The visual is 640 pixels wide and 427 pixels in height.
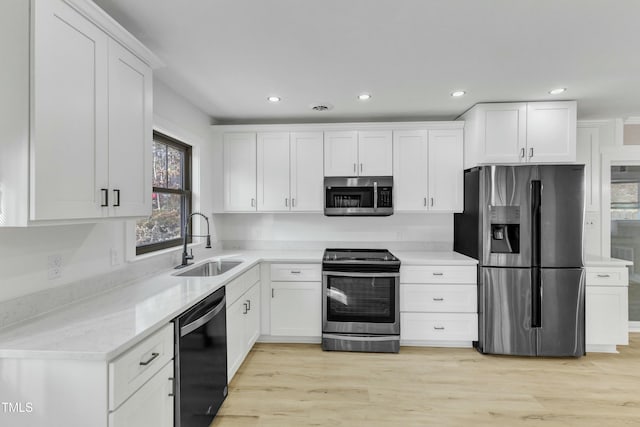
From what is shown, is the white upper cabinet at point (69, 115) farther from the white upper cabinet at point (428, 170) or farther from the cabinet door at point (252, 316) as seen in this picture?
the white upper cabinet at point (428, 170)

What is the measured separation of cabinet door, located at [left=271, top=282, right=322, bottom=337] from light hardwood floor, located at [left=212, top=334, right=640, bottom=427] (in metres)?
0.20

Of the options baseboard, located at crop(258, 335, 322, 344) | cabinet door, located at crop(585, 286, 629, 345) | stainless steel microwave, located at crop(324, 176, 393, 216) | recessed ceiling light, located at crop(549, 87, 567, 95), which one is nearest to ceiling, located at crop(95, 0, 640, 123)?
recessed ceiling light, located at crop(549, 87, 567, 95)

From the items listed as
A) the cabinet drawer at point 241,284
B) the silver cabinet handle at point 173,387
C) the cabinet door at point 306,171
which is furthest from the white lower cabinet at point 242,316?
the cabinet door at point 306,171

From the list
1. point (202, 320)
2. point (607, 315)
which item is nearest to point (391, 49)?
point (202, 320)

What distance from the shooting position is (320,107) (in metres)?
3.31

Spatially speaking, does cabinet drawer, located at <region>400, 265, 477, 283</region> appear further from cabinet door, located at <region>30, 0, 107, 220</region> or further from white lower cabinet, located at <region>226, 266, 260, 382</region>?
cabinet door, located at <region>30, 0, 107, 220</region>

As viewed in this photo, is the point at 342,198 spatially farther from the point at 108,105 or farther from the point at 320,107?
the point at 108,105

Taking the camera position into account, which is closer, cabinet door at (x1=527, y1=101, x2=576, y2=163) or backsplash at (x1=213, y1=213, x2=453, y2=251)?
cabinet door at (x1=527, y1=101, x2=576, y2=163)

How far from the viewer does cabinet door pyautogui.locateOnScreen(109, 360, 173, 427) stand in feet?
3.96

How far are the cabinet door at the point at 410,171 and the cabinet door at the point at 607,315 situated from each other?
1815 millimetres

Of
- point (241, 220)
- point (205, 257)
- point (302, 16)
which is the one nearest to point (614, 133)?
point (302, 16)

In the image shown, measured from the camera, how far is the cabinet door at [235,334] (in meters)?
2.37

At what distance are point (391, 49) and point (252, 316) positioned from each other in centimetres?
250

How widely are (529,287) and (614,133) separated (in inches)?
90.8
